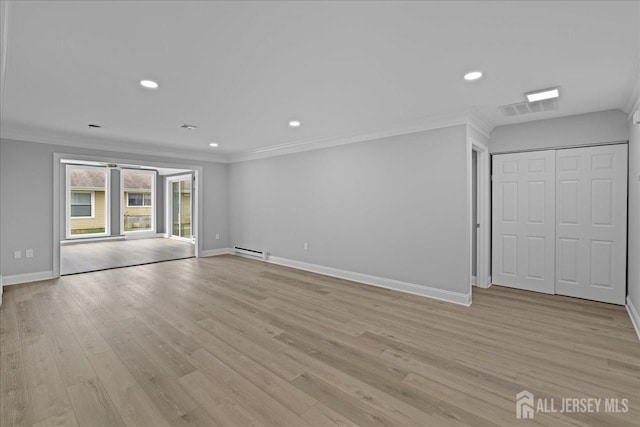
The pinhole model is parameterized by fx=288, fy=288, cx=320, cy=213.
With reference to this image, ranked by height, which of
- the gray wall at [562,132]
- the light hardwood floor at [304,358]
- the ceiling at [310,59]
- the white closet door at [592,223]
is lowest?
the light hardwood floor at [304,358]

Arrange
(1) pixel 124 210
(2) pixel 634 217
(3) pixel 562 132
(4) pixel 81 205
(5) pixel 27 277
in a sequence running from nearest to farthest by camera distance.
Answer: (2) pixel 634 217, (3) pixel 562 132, (5) pixel 27 277, (4) pixel 81 205, (1) pixel 124 210

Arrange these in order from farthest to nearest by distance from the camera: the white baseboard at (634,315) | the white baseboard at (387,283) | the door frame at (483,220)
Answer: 1. the door frame at (483,220)
2. the white baseboard at (387,283)
3. the white baseboard at (634,315)

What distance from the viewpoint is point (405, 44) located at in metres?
2.19

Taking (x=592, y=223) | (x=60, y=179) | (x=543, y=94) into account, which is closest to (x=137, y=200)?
(x=60, y=179)

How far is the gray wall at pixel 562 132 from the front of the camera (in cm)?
367

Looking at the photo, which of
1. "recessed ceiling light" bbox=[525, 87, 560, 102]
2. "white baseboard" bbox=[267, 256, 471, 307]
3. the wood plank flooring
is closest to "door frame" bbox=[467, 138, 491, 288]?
"white baseboard" bbox=[267, 256, 471, 307]

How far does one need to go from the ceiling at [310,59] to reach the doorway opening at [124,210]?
16.8ft

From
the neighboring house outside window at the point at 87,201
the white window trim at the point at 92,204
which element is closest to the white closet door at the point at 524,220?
the white window trim at the point at 92,204

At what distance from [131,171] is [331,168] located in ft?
28.0

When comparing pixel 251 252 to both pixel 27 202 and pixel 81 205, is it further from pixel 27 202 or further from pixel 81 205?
pixel 81 205

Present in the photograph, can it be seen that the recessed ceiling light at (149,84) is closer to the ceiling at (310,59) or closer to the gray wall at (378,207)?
the ceiling at (310,59)

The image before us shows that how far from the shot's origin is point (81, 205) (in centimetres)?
961

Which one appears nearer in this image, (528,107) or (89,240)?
(528,107)

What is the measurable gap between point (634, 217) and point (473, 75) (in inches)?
102
